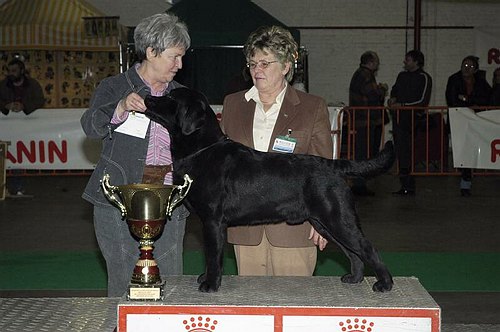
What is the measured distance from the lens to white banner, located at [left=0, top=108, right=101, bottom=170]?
10250 millimetres

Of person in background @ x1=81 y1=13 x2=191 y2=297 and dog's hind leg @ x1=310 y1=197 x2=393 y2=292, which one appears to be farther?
person in background @ x1=81 y1=13 x2=191 y2=297

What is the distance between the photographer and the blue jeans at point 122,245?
3.30m

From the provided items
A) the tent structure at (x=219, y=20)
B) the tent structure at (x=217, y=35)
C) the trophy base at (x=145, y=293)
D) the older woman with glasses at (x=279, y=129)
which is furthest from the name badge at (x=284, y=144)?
the tent structure at (x=219, y=20)

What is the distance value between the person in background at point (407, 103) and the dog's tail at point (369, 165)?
7.05 m

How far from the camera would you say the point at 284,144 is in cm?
328

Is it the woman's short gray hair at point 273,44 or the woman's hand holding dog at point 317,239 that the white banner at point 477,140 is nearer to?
the woman's hand holding dog at point 317,239

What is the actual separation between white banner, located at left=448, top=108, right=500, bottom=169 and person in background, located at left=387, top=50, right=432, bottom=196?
531mm

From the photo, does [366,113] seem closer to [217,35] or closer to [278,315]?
[217,35]

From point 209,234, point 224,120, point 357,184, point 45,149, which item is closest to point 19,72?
point 45,149

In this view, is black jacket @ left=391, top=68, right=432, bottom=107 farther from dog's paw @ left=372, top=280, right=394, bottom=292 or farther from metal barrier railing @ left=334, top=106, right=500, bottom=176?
dog's paw @ left=372, top=280, right=394, bottom=292

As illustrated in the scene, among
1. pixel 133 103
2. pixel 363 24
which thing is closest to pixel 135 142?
pixel 133 103

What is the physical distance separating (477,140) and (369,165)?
7679 millimetres

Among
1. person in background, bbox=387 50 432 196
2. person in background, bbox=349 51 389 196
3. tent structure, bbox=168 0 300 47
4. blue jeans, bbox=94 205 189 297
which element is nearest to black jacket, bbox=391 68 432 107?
person in background, bbox=387 50 432 196

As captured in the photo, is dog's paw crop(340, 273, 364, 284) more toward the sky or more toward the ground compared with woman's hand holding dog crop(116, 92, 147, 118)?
more toward the ground
